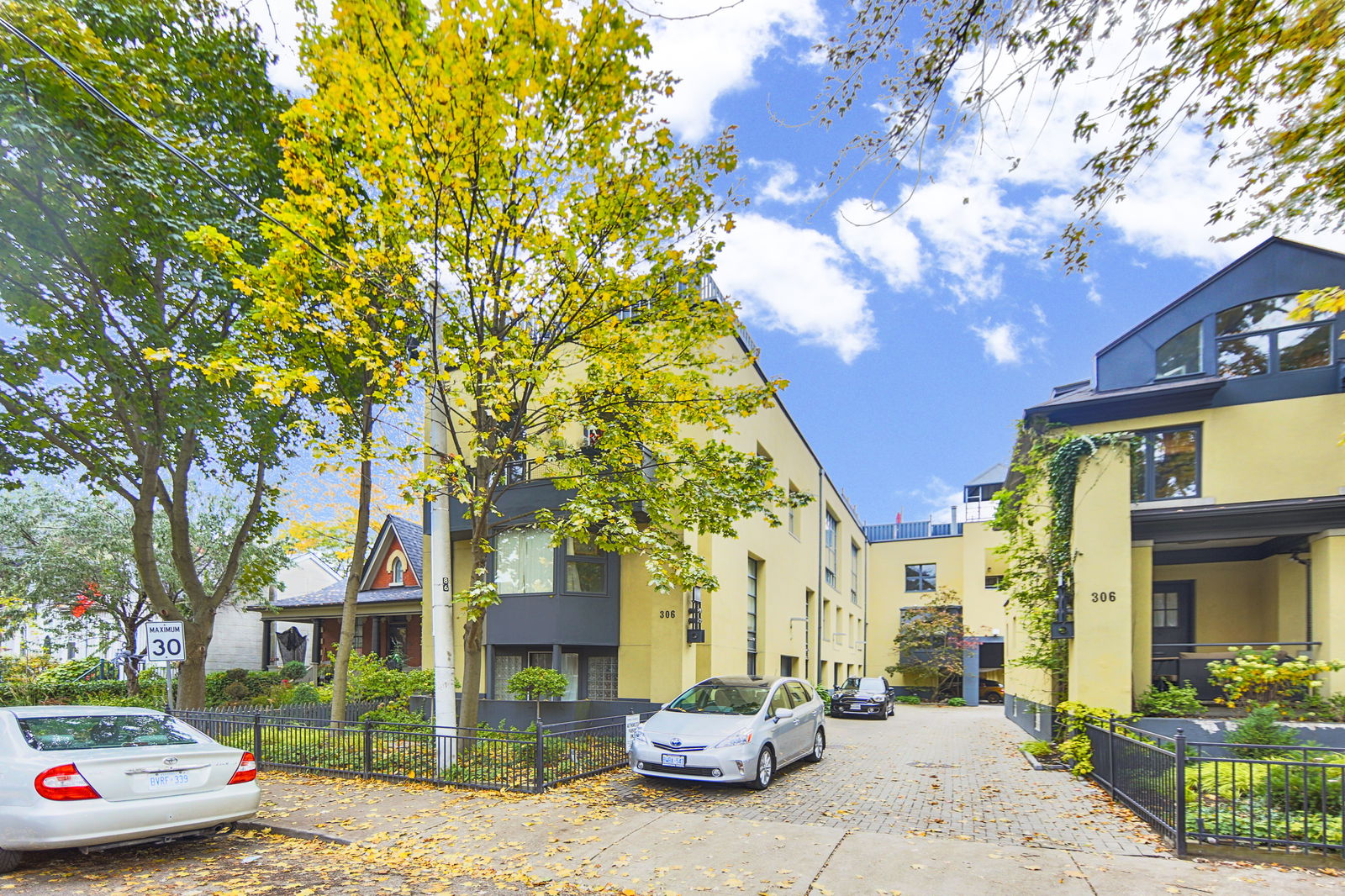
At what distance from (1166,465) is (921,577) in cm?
2740

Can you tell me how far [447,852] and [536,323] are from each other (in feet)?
26.3

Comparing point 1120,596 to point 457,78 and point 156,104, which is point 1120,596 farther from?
point 156,104

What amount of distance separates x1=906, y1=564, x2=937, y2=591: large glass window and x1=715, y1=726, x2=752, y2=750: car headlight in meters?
33.8

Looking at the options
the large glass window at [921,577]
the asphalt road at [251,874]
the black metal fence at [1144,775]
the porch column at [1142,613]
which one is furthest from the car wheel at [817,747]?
the large glass window at [921,577]

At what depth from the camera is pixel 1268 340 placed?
1478 cm

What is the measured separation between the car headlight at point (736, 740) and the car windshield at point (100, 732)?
19.1 feet

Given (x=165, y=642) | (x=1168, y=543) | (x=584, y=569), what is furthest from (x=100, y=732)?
(x=1168, y=543)

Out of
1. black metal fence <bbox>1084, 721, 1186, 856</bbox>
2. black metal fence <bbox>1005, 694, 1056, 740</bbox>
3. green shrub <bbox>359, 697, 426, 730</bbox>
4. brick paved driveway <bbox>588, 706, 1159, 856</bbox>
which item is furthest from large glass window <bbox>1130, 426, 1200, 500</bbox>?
green shrub <bbox>359, 697, 426, 730</bbox>

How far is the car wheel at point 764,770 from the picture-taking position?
10.2m

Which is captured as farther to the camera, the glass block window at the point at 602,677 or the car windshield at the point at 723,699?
the glass block window at the point at 602,677

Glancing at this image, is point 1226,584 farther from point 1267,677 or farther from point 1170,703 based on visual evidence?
point 1267,677

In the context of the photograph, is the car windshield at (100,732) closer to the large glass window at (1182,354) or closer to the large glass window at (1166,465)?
the large glass window at (1166,465)

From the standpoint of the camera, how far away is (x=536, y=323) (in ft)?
42.1

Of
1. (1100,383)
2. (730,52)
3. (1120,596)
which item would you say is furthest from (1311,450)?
(730,52)
